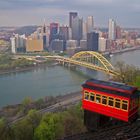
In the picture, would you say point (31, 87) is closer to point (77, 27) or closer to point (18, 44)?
point (18, 44)

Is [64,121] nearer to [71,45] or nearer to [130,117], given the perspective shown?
[130,117]

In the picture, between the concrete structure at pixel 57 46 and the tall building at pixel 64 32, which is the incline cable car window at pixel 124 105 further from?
the tall building at pixel 64 32

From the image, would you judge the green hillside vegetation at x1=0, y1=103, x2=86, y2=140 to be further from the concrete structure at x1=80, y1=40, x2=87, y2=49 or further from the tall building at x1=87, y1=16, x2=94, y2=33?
the tall building at x1=87, y1=16, x2=94, y2=33

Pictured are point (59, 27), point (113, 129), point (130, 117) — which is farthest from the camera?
point (59, 27)

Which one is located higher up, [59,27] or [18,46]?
[59,27]

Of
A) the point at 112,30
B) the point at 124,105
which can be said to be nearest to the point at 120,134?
the point at 124,105

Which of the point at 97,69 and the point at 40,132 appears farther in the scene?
the point at 97,69

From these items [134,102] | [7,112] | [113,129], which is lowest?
[7,112]

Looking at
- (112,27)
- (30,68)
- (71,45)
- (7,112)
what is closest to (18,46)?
(71,45)
